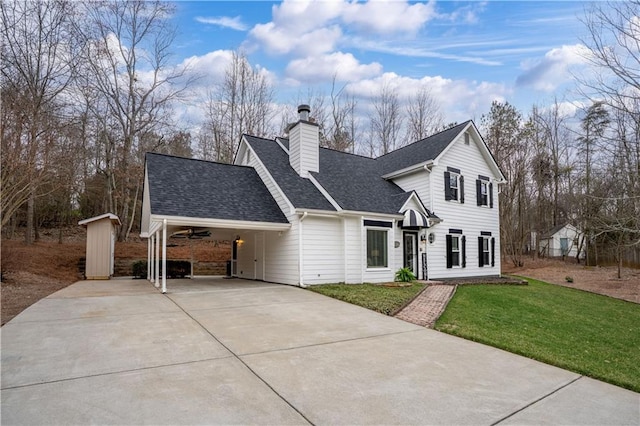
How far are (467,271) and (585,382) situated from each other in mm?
11743

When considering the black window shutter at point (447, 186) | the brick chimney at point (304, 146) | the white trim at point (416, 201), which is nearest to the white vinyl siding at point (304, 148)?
the brick chimney at point (304, 146)

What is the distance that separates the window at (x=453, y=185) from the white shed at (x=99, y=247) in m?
13.5

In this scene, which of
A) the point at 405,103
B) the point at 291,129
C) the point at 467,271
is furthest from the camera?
the point at 405,103

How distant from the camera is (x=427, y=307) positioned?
7.84 m

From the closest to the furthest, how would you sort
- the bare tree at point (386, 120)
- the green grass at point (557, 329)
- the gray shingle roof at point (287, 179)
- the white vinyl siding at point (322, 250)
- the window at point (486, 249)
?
the green grass at point (557, 329) < the white vinyl siding at point (322, 250) < the gray shingle roof at point (287, 179) < the window at point (486, 249) < the bare tree at point (386, 120)

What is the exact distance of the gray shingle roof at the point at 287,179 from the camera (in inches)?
453

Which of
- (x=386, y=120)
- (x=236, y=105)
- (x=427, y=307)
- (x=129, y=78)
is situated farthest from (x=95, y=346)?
(x=386, y=120)

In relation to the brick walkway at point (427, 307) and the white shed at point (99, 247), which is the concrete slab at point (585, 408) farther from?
the white shed at point (99, 247)

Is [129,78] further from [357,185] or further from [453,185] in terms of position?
[453,185]

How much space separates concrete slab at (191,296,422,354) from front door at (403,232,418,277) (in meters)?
6.07

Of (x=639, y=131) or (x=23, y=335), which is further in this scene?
(x=639, y=131)

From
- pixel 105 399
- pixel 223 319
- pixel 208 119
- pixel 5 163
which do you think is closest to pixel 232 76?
pixel 208 119

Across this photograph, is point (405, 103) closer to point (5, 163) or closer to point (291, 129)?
point (291, 129)

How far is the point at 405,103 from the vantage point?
2636 cm
